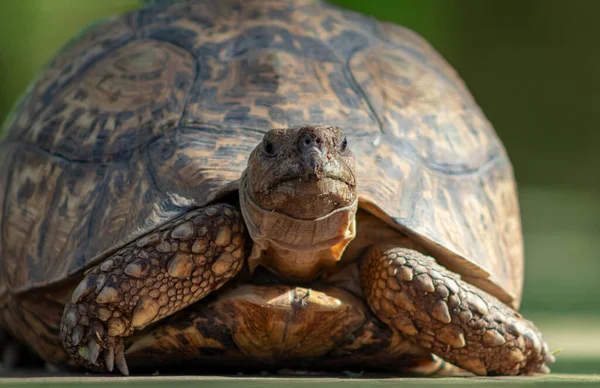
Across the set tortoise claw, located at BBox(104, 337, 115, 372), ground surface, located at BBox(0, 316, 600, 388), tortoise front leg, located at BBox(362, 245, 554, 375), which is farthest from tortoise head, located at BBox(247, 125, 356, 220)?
tortoise claw, located at BBox(104, 337, 115, 372)

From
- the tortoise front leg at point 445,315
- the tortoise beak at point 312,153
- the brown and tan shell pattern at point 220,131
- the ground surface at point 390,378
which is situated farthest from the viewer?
the brown and tan shell pattern at point 220,131

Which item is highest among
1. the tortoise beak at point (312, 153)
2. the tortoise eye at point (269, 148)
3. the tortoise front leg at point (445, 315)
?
the tortoise beak at point (312, 153)

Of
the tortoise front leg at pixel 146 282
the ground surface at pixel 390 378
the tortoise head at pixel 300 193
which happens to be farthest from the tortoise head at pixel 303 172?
the ground surface at pixel 390 378

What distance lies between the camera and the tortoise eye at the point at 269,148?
359cm

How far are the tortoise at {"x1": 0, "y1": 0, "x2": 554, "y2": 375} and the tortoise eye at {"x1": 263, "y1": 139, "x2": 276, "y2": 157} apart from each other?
0.03ft

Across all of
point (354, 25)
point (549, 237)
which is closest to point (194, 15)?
point (354, 25)

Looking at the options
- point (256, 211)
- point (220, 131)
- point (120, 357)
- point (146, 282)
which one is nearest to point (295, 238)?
point (256, 211)

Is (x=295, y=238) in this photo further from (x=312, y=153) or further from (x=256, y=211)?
(x=312, y=153)

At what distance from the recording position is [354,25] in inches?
209

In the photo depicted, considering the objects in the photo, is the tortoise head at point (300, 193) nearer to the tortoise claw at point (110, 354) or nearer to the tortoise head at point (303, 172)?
the tortoise head at point (303, 172)

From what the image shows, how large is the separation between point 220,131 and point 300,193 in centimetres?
90

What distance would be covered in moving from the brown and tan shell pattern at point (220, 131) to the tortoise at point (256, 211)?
0.01 meters

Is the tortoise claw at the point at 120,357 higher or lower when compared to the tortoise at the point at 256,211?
lower

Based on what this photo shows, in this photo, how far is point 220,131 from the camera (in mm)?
4273
